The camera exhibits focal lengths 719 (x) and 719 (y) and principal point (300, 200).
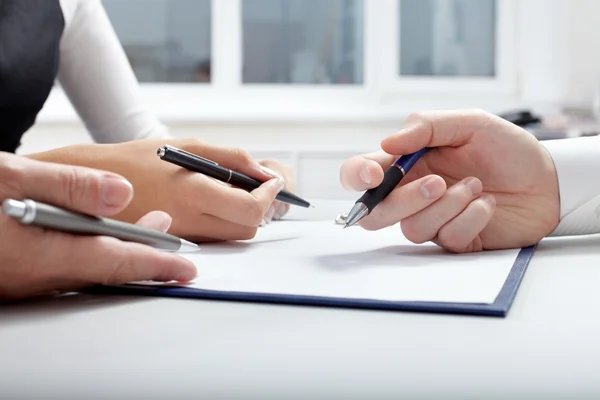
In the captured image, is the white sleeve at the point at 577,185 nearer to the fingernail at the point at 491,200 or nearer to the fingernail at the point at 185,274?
the fingernail at the point at 491,200

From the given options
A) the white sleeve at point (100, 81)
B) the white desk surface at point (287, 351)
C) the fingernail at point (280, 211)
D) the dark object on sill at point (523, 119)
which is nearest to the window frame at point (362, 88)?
the dark object on sill at point (523, 119)

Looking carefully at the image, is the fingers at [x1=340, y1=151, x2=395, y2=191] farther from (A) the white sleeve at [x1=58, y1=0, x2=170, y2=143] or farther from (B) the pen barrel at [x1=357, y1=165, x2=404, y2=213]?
(A) the white sleeve at [x1=58, y1=0, x2=170, y2=143]

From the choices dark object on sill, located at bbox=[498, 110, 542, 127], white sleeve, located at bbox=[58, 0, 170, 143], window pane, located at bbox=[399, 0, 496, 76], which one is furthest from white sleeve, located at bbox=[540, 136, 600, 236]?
window pane, located at bbox=[399, 0, 496, 76]

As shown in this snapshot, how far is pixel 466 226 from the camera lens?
0.64 m

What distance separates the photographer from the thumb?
412 mm

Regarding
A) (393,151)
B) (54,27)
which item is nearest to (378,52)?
(54,27)

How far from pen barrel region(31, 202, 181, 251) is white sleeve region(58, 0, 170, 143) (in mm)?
778

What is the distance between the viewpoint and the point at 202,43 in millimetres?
2891

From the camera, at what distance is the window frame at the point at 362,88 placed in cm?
270

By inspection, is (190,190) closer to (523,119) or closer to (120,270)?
(120,270)

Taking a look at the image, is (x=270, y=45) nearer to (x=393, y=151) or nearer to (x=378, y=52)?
(x=378, y=52)

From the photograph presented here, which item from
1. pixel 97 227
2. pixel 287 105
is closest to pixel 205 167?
pixel 97 227

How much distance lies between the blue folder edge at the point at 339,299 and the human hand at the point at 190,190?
193mm

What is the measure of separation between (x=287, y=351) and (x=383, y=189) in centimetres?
31
